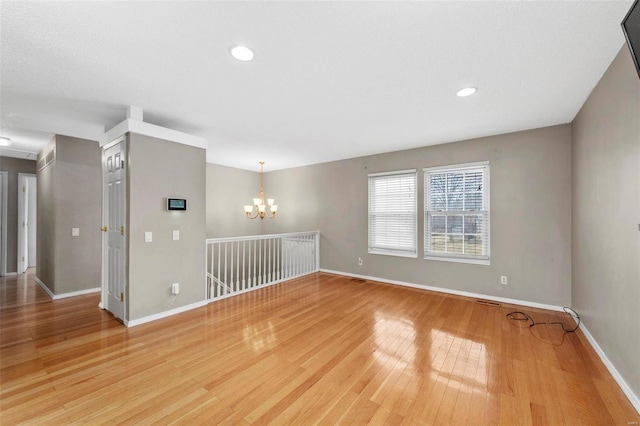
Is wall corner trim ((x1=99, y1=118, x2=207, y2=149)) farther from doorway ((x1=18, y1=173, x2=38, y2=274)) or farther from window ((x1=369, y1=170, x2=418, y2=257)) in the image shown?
doorway ((x1=18, y1=173, x2=38, y2=274))

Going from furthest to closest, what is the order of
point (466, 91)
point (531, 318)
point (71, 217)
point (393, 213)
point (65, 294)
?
point (393, 213) → point (71, 217) → point (65, 294) → point (531, 318) → point (466, 91)

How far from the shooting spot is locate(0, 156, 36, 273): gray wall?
208 inches

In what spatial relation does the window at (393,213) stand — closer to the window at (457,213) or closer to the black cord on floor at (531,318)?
the window at (457,213)

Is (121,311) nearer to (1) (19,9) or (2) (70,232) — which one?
(2) (70,232)

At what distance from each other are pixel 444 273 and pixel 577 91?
9.80ft

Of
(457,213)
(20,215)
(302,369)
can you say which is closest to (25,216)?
(20,215)

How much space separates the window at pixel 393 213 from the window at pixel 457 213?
0.88 ft

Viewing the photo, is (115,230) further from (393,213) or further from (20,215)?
(393,213)

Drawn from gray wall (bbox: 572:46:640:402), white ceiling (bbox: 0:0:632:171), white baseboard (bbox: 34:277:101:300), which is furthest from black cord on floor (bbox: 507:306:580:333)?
white baseboard (bbox: 34:277:101:300)

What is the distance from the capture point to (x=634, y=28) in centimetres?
131

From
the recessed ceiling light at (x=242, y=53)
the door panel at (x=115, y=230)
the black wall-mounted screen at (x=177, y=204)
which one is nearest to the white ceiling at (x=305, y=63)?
the recessed ceiling light at (x=242, y=53)

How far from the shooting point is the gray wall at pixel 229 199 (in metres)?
6.21

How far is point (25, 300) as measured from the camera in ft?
12.6

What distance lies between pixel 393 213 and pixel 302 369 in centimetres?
354
